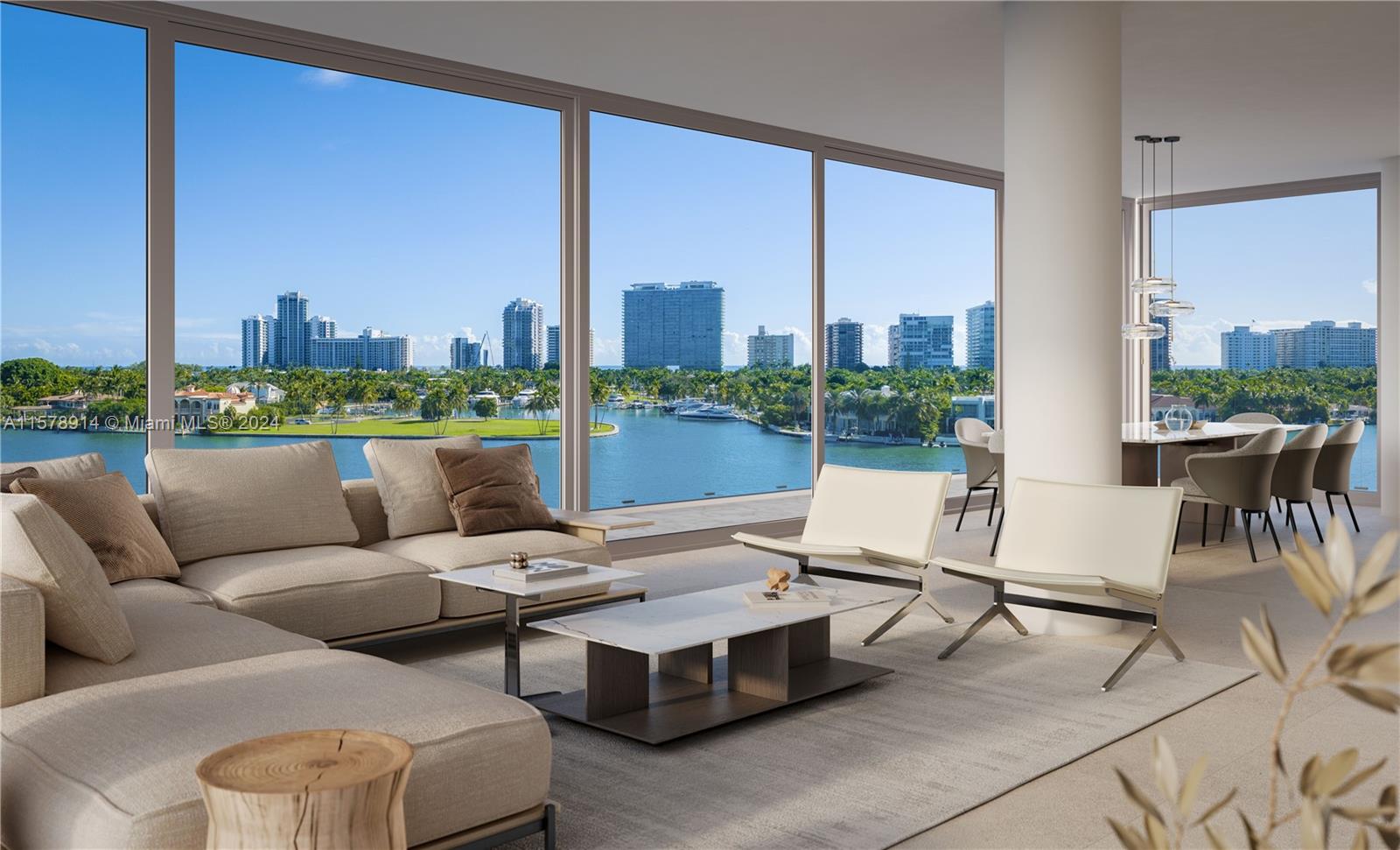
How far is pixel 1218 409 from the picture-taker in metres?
11.2

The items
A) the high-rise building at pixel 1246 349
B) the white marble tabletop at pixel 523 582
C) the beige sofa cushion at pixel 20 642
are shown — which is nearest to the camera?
the beige sofa cushion at pixel 20 642

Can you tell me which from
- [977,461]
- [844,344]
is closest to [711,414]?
[844,344]

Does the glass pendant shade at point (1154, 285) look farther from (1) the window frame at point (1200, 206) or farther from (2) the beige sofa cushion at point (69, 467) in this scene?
(2) the beige sofa cushion at point (69, 467)

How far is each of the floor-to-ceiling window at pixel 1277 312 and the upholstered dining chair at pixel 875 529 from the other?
23.0 feet

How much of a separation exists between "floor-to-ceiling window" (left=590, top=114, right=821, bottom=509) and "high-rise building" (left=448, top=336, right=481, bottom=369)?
88cm

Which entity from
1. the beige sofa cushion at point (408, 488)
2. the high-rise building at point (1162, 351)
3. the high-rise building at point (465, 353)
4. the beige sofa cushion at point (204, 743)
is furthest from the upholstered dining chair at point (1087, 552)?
the high-rise building at point (1162, 351)

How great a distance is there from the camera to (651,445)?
25.7 ft

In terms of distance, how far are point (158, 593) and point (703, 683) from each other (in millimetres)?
1989

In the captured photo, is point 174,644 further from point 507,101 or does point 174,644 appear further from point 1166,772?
point 507,101

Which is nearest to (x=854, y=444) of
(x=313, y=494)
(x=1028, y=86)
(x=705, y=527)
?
(x=705, y=527)

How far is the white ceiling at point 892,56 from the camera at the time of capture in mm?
5559

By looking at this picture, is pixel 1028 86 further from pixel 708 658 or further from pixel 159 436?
pixel 159 436

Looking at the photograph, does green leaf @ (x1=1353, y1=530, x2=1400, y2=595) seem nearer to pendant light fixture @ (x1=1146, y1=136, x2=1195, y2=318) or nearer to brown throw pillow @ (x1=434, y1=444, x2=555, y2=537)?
brown throw pillow @ (x1=434, y1=444, x2=555, y2=537)

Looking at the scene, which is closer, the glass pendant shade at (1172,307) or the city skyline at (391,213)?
the city skyline at (391,213)
